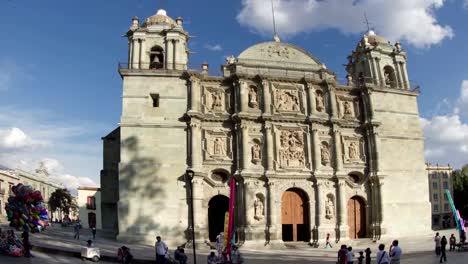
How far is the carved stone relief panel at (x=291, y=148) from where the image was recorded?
2900 centimetres

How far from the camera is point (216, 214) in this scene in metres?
28.1

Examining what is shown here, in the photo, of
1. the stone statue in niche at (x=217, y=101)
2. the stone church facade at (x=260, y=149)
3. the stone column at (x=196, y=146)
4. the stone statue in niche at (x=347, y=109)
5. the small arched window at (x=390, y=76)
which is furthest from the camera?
the small arched window at (x=390, y=76)

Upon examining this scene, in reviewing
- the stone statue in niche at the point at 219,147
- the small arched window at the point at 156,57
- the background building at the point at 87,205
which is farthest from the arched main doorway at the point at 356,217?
the background building at the point at 87,205

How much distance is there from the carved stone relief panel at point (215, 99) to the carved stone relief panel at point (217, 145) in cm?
161

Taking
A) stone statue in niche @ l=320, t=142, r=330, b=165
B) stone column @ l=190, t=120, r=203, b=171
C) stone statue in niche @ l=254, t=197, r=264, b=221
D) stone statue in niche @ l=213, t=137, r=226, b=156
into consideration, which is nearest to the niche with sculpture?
stone statue in niche @ l=254, t=197, r=264, b=221

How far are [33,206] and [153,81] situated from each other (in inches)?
480

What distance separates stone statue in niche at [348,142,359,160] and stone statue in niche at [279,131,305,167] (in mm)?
3793

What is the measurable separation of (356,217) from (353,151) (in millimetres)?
4792

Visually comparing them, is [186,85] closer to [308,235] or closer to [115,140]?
[115,140]

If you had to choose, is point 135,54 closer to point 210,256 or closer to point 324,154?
point 324,154

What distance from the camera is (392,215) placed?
30.2 meters

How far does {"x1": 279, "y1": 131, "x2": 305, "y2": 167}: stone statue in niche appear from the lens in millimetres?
29031

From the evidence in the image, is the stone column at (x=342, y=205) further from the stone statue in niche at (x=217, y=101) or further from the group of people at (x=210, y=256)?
the group of people at (x=210, y=256)

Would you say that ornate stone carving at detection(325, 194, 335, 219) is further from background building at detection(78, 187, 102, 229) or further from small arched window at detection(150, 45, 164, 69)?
background building at detection(78, 187, 102, 229)
